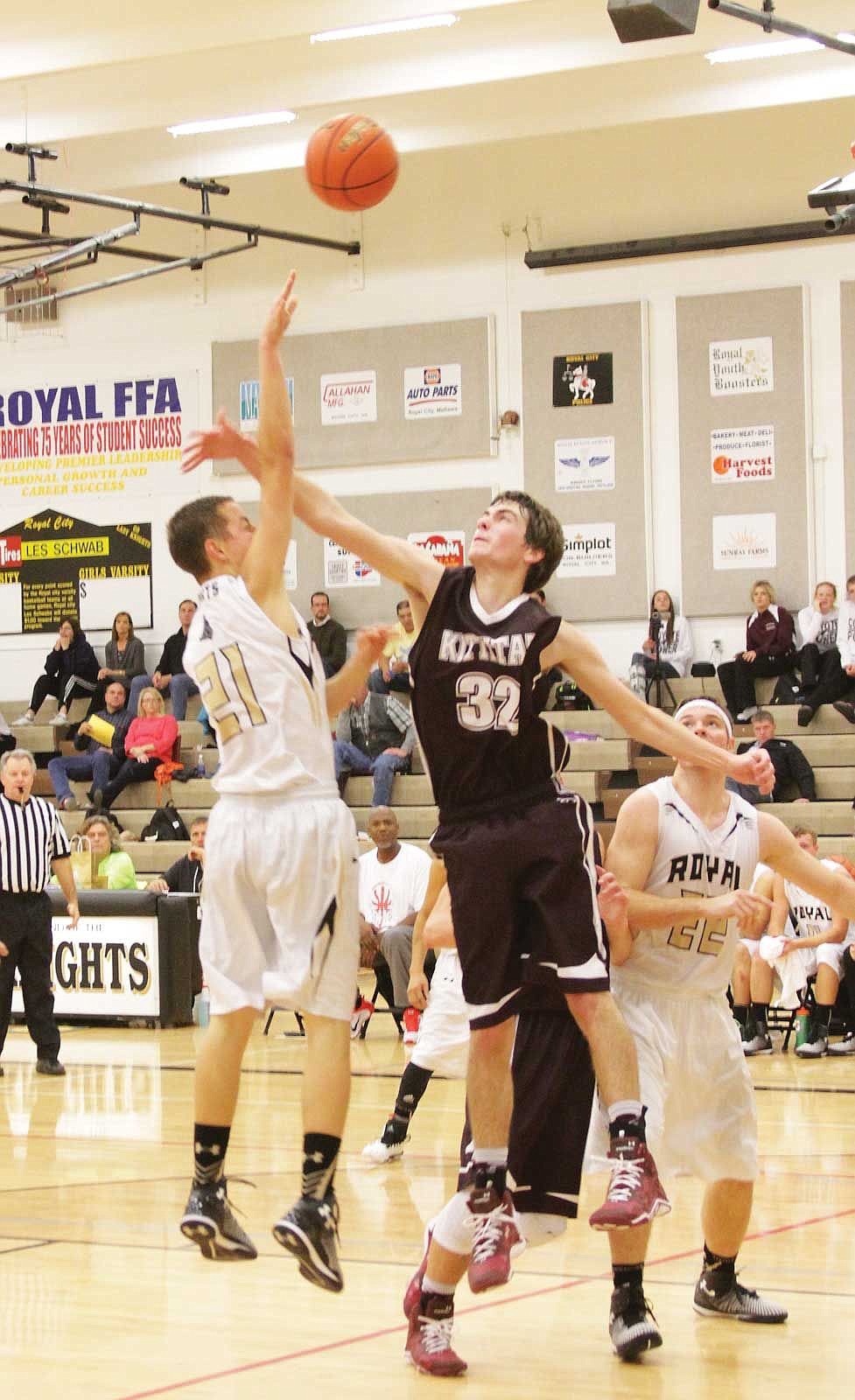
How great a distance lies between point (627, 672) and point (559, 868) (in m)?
14.9

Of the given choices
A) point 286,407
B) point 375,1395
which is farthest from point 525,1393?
point 286,407

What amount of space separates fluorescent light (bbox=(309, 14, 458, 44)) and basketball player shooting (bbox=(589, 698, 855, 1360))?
458 inches

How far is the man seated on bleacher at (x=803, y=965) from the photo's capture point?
36.1 feet

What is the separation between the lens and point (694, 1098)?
5113mm

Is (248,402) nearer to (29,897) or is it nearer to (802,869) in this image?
(29,897)

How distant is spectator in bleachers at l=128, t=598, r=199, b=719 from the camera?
62.6 feet

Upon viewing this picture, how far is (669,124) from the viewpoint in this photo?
1900cm

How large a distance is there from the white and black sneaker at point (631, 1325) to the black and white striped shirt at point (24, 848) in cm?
634

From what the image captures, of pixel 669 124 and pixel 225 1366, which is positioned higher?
pixel 669 124

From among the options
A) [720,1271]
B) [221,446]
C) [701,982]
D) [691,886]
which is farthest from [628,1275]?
[221,446]

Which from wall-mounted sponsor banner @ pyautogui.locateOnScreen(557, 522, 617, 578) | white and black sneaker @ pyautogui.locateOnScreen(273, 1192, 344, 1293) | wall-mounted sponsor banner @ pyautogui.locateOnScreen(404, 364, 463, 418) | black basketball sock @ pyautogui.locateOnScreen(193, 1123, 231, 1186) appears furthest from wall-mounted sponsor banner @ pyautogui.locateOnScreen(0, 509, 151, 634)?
white and black sneaker @ pyautogui.locateOnScreen(273, 1192, 344, 1293)

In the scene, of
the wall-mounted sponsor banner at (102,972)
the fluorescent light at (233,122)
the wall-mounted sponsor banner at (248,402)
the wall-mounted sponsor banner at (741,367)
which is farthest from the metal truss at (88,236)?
the wall-mounted sponsor banner at (102,972)

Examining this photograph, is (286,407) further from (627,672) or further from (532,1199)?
(627,672)

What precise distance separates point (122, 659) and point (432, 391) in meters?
4.76
